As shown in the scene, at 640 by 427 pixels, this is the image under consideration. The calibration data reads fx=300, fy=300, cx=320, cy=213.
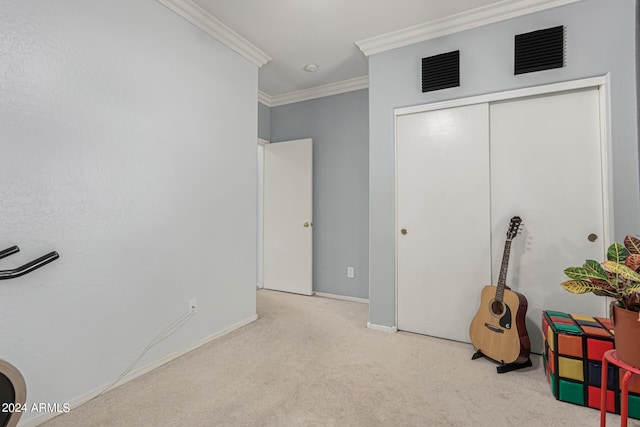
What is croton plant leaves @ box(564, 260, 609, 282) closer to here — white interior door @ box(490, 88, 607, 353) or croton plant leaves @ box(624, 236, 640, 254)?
croton plant leaves @ box(624, 236, 640, 254)

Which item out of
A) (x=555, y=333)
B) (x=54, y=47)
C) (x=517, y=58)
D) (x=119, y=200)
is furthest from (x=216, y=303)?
(x=517, y=58)

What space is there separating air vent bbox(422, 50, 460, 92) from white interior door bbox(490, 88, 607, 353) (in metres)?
0.41

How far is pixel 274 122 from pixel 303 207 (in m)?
1.34

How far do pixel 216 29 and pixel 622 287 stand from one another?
315cm

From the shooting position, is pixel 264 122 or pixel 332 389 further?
pixel 264 122

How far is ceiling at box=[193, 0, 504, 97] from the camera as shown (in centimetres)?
233

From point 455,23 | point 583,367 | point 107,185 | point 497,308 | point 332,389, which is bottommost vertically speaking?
point 332,389

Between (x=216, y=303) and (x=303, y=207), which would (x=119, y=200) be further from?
(x=303, y=207)

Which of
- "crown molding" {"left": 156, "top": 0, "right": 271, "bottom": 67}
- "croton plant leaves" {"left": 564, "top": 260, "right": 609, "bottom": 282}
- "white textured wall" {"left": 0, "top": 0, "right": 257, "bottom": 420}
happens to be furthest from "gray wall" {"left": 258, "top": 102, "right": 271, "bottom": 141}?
"croton plant leaves" {"left": 564, "top": 260, "right": 609, "bottom": 282}

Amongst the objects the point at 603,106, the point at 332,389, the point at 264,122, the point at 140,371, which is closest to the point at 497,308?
the point at 332,389

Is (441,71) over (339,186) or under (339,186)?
over

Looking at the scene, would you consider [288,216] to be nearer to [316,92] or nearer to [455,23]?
[316,92]

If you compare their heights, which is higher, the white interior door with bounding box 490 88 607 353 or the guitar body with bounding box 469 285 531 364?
the white interior door with bounding box 490 88 607 353

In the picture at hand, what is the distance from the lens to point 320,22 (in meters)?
2.54
